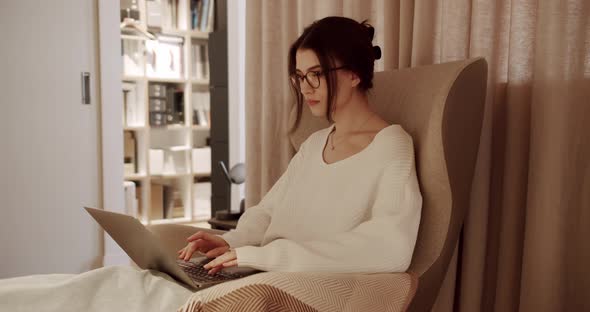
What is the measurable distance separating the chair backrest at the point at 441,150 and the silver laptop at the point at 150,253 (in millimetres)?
370

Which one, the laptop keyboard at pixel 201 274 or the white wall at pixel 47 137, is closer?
the laptop keyboard at pixel 201 274

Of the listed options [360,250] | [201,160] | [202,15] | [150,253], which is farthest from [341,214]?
[202,15]

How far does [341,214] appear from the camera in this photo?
1.09 metres

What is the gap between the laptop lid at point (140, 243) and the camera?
0.97 m

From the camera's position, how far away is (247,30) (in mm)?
2092

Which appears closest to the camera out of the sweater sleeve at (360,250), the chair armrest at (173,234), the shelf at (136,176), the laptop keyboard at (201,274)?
the sweater sleeve at (360,250)

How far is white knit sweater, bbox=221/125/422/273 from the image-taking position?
0.94 metres

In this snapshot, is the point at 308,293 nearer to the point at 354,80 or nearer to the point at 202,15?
the point at 354,80

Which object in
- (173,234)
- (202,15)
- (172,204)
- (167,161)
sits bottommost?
(172,204)

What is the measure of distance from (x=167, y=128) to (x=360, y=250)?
3.56 metres

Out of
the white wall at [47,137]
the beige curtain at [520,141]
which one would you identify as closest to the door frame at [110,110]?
the white wall at [47,137]

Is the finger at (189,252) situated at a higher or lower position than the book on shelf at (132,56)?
lower

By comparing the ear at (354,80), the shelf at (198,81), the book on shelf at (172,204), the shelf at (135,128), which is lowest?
the book on shelf at (172,204)

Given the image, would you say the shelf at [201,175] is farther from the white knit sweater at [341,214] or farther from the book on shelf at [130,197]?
the white knit sweater at [341,214]
